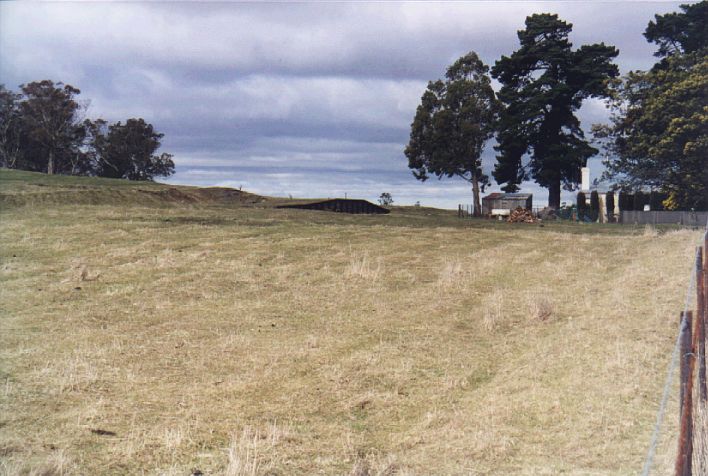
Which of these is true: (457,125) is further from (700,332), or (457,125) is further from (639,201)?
(700,332)

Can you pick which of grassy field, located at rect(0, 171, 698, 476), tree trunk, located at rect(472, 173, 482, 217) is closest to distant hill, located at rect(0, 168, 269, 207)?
grassy field, located at rect(0, 171, 698, 476)

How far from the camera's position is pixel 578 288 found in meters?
17.0

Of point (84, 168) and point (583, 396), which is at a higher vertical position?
point (84, 168)

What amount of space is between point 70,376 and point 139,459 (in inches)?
130

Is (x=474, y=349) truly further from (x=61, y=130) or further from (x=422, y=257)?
(x=61, y=130)

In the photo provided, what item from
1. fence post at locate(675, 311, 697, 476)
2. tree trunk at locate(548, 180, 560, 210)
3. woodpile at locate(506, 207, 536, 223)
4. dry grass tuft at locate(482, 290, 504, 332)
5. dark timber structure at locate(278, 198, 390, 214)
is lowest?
dry grass tuft at locate(482, 290, 504, 332)

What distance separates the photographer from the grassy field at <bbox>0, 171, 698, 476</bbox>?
26.3ft

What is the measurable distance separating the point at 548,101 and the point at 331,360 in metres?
55.0

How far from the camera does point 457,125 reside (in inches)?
2544

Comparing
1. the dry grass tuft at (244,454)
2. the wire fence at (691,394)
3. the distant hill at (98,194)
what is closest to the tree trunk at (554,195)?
the distant hill at (98,194)

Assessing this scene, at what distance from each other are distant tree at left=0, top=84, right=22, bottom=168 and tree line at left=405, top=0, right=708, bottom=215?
5399cm

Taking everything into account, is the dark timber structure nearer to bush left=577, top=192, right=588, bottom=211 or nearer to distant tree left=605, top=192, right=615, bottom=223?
bush left=577, top=192, right=588, bottom=211

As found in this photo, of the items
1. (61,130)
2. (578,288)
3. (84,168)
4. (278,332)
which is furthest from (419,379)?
(84,168)

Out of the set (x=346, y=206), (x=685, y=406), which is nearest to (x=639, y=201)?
(x=346, y=206)
